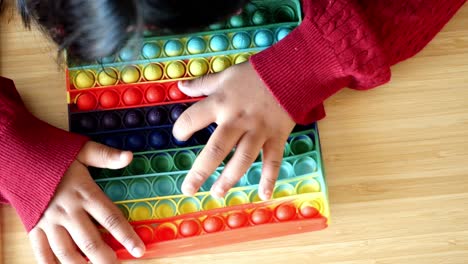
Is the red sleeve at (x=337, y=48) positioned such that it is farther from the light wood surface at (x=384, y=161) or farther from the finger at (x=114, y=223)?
the finger at (x=114, y=223)

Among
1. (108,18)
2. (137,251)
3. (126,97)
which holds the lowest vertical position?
(137,251)

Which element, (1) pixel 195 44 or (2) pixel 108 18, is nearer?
(2) pixel 108 18

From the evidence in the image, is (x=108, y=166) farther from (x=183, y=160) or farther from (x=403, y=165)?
(x=403, y=165)

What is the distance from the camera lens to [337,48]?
1.52 ft

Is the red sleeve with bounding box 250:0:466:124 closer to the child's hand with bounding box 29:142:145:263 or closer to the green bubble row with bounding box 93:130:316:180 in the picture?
the green bubble row with bounding box 93:130:316:180

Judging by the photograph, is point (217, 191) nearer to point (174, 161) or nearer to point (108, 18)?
point (174, 161)

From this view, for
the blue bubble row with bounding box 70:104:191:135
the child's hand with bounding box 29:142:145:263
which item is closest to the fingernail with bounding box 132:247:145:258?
the child's hand with bounding box 29:142:145:263

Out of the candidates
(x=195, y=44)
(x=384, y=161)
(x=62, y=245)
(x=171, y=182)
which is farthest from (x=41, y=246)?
(x=384, y=161)

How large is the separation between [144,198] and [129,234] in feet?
0.13

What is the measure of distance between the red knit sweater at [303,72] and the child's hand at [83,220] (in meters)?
0.01

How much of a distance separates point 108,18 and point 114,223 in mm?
229

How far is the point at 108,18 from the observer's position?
319mm

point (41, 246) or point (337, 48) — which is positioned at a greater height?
point (337, 48)

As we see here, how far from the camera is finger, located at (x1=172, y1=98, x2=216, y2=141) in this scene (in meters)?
0.48
